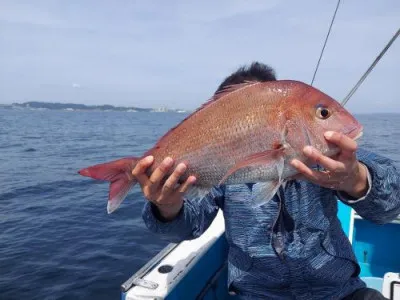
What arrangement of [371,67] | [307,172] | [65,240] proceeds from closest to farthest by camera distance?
[307,172], [371,67], [65,240]

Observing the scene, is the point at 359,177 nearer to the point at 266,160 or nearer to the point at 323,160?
the point at 323,160

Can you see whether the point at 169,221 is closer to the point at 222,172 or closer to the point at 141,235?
the point at 222,172

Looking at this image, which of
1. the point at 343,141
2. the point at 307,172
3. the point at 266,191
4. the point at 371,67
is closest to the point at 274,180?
the point at 266,191

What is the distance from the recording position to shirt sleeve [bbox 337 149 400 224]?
2129 millimetres

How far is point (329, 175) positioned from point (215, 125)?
2.14 feet

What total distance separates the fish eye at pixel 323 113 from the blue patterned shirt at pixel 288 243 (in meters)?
0.70

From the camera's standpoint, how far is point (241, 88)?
2088 millimetres

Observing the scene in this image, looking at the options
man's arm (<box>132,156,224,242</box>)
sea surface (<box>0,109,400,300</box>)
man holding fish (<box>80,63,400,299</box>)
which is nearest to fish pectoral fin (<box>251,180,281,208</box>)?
man holding fish (<box>80,63,400,299</box>)

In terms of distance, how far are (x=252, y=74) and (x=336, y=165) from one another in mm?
1312

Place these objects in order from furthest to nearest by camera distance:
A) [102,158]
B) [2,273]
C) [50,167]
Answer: [102,158] < [50,167] < [2,273]

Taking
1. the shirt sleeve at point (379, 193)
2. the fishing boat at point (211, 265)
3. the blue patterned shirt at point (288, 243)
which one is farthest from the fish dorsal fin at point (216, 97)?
the fishing boat at point (211, 265)

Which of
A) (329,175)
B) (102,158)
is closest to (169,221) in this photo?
(329,175)

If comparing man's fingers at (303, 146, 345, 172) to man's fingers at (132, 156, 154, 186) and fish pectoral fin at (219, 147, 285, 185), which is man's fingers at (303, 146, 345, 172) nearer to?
fish pectoral fin at (219, 147, 285, 185)

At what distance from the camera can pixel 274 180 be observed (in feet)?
6.46
